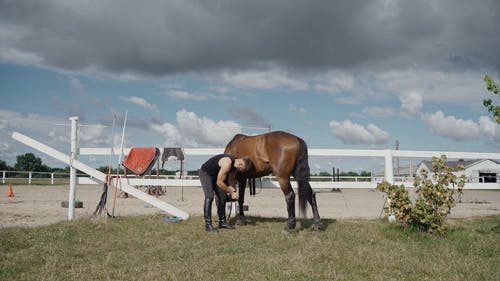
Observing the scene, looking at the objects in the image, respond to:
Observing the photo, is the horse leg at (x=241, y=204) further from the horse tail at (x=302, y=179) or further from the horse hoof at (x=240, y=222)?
the horse tail at (x=302, y=179)

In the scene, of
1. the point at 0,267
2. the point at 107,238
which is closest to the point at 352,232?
the point at 107,238

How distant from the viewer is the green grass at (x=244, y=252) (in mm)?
4199

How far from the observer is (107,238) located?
6.18 meters

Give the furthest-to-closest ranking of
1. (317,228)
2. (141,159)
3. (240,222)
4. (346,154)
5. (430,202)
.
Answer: (346,154)
(141,159)
(240,222)
(317,228)
(430,202)

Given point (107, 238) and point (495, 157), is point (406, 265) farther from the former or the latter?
point (495, 157)

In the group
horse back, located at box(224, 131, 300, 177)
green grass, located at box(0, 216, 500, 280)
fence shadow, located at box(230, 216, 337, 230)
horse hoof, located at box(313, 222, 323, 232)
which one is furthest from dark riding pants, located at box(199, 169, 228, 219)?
horse hoof, located at box(313, 222, 323, 232)

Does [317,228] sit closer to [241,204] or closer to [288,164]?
[288,164]

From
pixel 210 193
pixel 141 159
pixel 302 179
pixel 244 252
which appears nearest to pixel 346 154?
pixel 302 179

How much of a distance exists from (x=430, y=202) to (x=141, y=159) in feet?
19.1

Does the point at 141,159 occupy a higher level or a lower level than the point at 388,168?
higher

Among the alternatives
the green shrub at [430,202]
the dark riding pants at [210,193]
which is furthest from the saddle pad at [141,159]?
the green shrub at [430,202]

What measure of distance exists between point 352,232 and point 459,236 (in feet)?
5.67

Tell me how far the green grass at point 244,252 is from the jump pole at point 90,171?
0.47m

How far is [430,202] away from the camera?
6.54 meters
